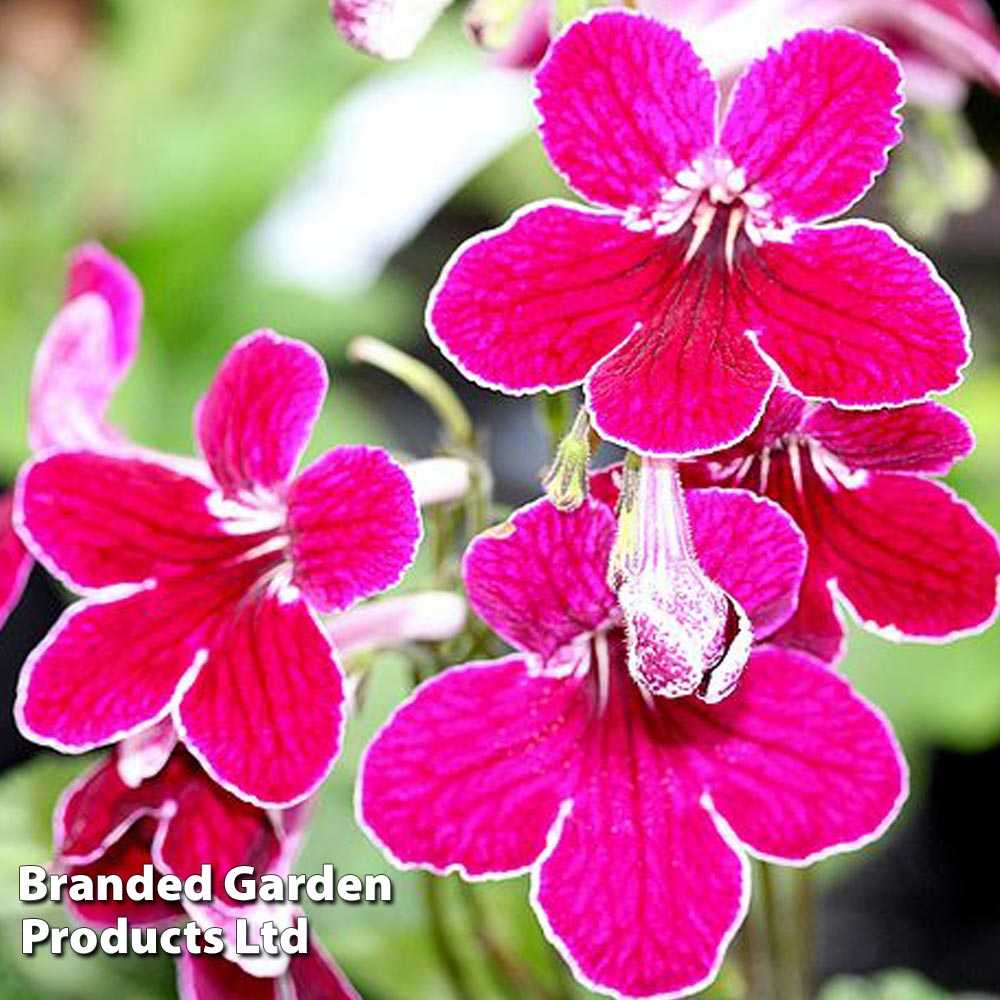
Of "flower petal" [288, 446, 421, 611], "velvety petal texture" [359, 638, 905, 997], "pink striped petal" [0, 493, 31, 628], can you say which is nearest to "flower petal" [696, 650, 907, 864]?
Result: "velvety petal texture" [359, 638, 905, 997]

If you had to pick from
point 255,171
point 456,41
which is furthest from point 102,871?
point 456,41

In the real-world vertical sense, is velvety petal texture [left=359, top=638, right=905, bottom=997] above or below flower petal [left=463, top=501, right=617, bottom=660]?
below

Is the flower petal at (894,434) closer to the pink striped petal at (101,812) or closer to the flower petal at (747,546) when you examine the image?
the flower petal at (747,546)

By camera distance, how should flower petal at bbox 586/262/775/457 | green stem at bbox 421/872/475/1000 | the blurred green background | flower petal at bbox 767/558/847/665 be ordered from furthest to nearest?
the blurred green background
green stem at bbox 421/872/475/1000
flower petal at bbox 767/558/847/665
flower petal at bbox 586/262/775/457

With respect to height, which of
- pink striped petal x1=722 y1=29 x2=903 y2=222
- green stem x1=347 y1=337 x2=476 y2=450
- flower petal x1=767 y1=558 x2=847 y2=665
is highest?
pink striped petal x1=722 y1=29 x2=903 y2=222

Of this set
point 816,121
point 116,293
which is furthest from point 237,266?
point 816,121

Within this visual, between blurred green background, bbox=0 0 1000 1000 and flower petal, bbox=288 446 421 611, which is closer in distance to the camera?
flower petal, bbox=288 446 421 611

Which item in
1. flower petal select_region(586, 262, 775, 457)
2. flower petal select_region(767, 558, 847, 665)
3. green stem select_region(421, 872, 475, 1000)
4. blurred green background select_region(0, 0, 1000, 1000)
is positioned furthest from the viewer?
blurred green background select_region(0, 0, 1000, 1000)

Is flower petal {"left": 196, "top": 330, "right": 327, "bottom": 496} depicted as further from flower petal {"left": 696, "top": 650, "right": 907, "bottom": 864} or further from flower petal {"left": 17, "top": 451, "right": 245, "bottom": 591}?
flower petal {"left": 696, "top": 650, "right": 907, "bottom": 864}

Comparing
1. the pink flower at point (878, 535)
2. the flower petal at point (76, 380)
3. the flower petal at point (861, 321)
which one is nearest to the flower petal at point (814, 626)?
the pink flower at point (878, 535)
